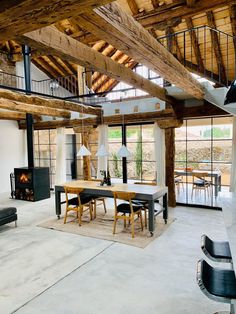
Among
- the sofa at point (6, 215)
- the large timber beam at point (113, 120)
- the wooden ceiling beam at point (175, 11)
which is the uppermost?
the wooden ceiling beam at point (175, 11)

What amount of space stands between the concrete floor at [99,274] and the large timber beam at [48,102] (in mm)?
2814

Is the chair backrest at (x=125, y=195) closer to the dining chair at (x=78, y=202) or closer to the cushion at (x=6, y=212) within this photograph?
Answer: the dining chair at (x=78, y=202)

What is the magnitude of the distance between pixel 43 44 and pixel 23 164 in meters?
8.35

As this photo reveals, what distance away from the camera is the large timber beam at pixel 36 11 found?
4.12 ft

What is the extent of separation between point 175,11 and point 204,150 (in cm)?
534

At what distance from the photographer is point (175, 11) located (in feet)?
19.0


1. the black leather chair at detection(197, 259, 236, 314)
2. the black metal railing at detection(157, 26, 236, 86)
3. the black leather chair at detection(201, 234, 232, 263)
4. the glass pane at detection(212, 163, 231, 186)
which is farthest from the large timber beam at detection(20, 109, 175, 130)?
the black leather chair at detection(197, 259, 236, 314)

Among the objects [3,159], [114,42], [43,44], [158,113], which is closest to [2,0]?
[43,44]

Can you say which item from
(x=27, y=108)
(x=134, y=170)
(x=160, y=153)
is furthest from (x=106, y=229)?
(x=27, y=108)

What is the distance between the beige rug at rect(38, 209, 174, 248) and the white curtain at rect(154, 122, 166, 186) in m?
1.27

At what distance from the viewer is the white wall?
895 centimetres

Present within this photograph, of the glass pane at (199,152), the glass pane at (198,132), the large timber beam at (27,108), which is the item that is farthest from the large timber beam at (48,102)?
the glass pane at (199,152)

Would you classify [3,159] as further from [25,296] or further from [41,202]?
[25,296]

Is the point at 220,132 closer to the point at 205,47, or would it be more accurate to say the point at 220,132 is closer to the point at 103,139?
the point at 205,47
